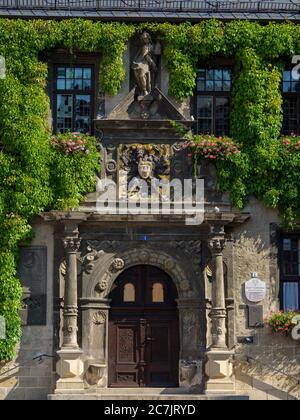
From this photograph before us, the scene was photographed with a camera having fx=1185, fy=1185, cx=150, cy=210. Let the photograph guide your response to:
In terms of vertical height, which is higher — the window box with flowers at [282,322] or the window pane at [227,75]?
the window pane at [227,75]

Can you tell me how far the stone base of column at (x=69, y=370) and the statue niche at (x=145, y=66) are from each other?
5443 mm

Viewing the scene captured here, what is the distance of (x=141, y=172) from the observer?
2428 centimetres

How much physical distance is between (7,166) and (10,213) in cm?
96

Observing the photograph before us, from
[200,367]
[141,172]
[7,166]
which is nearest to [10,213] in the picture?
[7,166]

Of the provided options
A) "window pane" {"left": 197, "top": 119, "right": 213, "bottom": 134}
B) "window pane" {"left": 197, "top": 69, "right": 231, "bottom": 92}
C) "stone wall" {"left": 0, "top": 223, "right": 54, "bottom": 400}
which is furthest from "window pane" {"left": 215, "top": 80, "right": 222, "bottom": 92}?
"stone wall" {"left": 0, "top": 223, "right": 54, "bottom": 400}

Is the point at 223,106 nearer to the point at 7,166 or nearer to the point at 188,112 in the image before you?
the point at 188,112

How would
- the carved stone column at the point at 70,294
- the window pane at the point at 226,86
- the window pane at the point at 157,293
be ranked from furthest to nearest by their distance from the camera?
the window pane at the point at 226,86, the window pane at the point at 157,293, the carved stone column at the point at 70,294

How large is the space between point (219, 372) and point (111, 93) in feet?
20.1

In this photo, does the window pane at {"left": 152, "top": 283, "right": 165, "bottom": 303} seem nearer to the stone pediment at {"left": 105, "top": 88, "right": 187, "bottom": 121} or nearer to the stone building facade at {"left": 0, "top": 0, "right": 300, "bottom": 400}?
the stone building facade at {"left": 0, "top": 0, "right": 300, "bottom": 400}

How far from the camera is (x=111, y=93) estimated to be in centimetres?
2452

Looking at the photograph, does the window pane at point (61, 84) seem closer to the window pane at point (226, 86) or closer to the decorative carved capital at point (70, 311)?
the window pane at point (226, 86)

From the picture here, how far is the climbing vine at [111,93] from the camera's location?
24.0 m

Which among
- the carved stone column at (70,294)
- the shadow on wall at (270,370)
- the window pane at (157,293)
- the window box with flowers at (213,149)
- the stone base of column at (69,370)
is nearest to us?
the stone base of column at (69,370)

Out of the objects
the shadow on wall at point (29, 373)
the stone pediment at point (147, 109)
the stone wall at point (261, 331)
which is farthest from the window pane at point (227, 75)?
the shadow on wall at point (29, 373)
